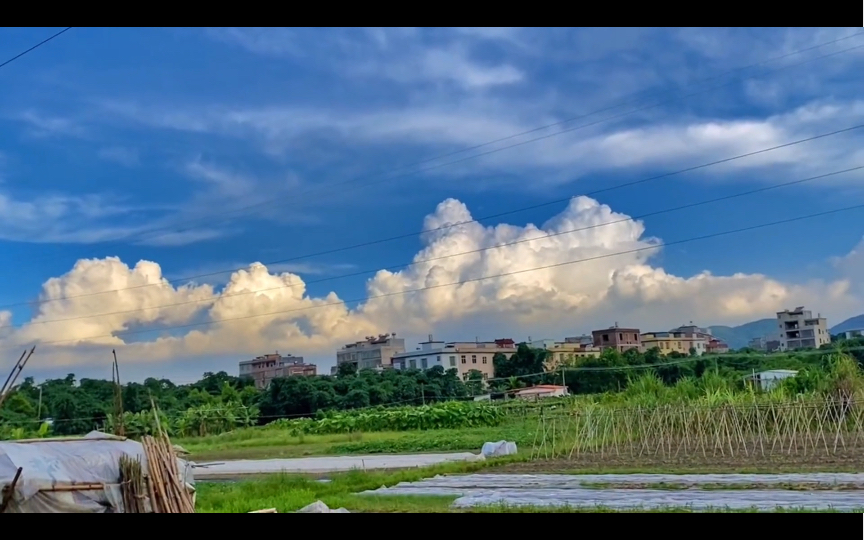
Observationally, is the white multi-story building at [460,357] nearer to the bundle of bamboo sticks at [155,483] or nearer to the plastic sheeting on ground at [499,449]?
the plastic sheeting on ground at [499,449]

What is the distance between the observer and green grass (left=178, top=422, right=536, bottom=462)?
13.9m

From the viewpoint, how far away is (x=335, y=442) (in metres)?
14.7

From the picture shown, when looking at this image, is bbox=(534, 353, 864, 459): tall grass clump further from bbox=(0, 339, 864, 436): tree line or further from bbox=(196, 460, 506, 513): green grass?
bbox=(196, 460, 506, 513): green grass

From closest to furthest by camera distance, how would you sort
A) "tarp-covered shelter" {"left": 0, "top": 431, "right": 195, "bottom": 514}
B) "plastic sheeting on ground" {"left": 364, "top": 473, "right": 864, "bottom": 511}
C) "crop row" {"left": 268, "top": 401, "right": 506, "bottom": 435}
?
"tarp-covered shelter" {"left": 0, "top": 431, "right": 195, "bottom": 514} < "plastic sheeting on ground" {"left": 364, "top": 473, "right": 864, "bottom": 511} < "crop row" {"left": 268, "top": 401, "right": 506, "bottom": 435}

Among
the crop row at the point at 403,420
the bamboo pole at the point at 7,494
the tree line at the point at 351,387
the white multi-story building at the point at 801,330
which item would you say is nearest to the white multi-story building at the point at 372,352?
the tree line at the point at 351,387

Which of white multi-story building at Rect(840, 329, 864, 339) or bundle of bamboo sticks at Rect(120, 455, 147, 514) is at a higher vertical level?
white multi-story building at Rect(840, 329, 864, 339)

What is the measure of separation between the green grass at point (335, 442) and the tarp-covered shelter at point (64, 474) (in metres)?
6.88

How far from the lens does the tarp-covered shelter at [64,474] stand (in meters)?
6.25

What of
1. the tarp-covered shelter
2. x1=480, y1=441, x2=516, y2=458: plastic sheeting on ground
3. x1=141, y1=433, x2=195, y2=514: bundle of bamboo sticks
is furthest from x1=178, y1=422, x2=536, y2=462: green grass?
x1=141, y1=433, x2=195, y2=514: bundle of bamboo sticks

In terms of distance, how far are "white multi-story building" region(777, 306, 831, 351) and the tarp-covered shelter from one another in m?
8.03

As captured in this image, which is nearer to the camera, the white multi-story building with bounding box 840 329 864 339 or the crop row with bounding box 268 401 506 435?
the white multi-story building with bounding box 840 329 864 339
